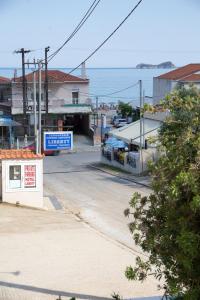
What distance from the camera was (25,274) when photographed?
13.4 metres

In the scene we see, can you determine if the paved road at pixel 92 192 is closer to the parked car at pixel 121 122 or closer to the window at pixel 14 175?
the window at pixel 14 175

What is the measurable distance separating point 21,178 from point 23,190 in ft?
1.71

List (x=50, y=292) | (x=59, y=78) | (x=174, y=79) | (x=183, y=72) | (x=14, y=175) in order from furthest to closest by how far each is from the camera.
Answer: (x=183, y=72)
(x=174, y=79)
(x=59, y=78)
(x=14, y=175)
(x=50, y=292)

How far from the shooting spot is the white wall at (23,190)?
23172 mm

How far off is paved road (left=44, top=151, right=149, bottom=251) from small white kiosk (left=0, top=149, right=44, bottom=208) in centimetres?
232

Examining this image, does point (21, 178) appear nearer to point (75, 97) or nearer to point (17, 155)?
point (17, 155)

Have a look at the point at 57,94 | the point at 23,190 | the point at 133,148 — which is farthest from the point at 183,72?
the point at 23,190

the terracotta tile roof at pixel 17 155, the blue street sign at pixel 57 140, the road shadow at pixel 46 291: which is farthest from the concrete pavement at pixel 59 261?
the blue street sign at pixel 57 140

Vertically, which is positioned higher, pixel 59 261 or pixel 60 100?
pixel 60 100

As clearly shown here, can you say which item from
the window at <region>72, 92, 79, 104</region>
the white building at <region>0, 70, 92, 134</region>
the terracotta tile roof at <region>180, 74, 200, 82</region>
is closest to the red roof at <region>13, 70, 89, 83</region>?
the white building at <region>0, 70, 92, 134</region>

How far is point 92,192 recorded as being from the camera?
3256 centimetres

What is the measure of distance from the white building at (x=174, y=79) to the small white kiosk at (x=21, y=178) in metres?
44.0

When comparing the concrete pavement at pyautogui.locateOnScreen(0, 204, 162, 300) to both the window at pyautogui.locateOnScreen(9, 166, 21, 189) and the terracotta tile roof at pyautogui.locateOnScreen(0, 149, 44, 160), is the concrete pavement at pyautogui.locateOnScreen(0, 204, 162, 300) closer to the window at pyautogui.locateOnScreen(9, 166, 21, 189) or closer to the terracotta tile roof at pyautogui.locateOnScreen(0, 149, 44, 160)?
→ the window at pyautogui.locateOnScreen(9, 166, 21, 189)

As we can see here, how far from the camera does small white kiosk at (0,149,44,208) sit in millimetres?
23172
